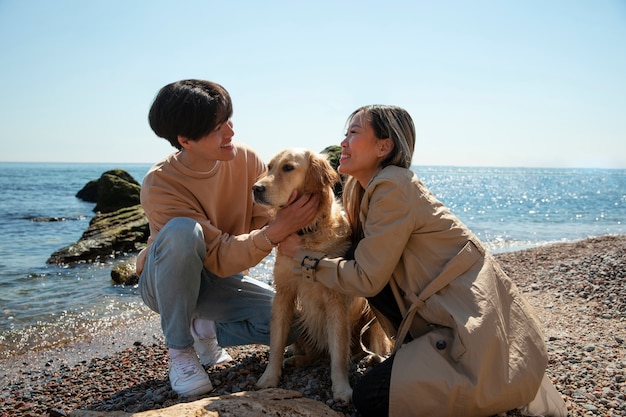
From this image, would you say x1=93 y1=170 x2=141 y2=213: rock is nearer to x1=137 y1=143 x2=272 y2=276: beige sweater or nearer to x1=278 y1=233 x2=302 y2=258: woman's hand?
x1=137 y1=143 x2=272 y2=276: beige sweater

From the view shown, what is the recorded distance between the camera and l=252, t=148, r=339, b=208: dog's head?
3.27 metres

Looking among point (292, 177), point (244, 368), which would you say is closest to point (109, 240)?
point (244, 368)

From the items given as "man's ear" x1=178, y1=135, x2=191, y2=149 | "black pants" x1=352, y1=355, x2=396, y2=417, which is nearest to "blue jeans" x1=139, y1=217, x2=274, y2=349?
"man's ear" x1=178, y1=135, x2=191, y2=149

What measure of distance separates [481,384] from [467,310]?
0.35 metres

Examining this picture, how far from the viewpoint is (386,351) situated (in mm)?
3727

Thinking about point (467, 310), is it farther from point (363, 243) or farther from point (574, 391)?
point (574, 391)

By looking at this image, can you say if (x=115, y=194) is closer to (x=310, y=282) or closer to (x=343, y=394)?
(x=310, y=282)

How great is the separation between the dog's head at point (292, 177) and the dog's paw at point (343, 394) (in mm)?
1200

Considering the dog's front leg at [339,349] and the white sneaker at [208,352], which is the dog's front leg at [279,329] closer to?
the dog's front leg at [339,349]

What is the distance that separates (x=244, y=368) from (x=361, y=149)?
1.81m

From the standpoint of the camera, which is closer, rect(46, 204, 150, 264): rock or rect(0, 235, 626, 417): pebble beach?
rect(0, 235, 626, 417): pebble beach

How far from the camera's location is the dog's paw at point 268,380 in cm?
328

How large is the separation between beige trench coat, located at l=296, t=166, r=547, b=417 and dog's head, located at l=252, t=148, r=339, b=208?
1.75ft

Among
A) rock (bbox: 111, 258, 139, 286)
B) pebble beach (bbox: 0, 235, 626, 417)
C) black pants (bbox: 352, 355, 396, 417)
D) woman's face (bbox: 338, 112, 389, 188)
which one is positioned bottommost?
rock (bbox: 111, 258, 139, 286)
